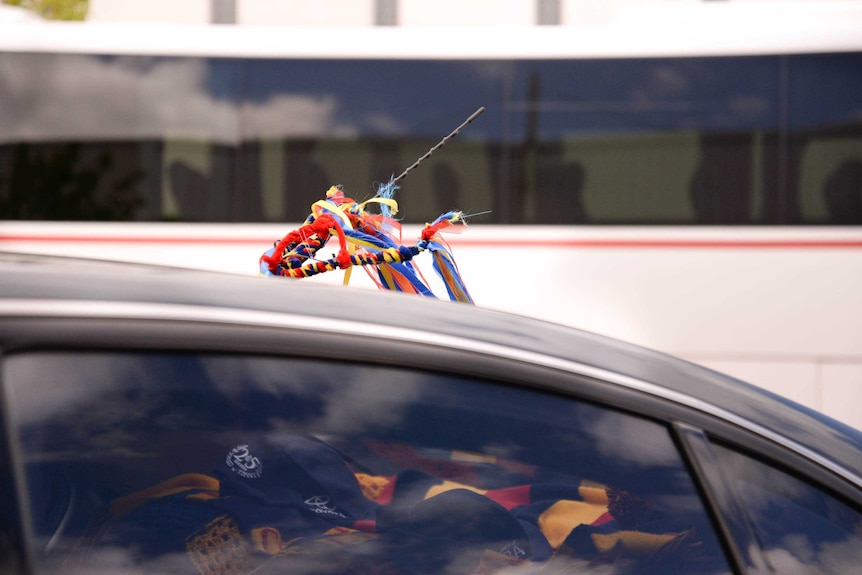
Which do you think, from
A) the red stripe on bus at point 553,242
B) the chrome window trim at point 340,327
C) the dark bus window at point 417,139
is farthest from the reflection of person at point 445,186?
the chrome window trim at point 340,327

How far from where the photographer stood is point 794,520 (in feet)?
4.22

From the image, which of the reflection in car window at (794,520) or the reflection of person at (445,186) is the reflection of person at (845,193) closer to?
the reflection of person at (445,186)

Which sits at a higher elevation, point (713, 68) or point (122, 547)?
point (713, 68)

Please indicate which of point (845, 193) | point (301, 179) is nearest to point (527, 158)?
point (301, 179)

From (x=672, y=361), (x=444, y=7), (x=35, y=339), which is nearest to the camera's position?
(x=35, y=339)

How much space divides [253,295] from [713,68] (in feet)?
19.0

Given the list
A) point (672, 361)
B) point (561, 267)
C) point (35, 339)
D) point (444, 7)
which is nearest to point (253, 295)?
point (35, 339)

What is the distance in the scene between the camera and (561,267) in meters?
6.60

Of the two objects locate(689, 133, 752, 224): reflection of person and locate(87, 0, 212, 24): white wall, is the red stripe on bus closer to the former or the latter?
locate(689, 133, 752, 224): reflection of person

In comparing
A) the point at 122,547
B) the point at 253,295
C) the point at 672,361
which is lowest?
the point at 122,547

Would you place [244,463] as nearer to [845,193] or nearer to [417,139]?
[417,139]

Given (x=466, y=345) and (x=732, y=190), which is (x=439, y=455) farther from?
(x=732, y=190)

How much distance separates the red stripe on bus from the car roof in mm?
5115

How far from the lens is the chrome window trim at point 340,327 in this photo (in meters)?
1.18
